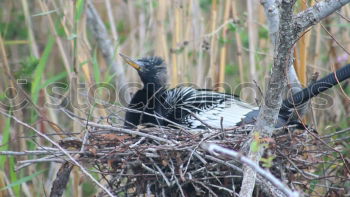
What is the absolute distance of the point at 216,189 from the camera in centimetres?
331

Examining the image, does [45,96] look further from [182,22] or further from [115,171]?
[115,171]

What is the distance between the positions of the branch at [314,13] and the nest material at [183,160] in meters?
0.85

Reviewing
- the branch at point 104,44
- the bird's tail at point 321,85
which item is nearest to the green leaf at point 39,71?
the branch at point 104,44

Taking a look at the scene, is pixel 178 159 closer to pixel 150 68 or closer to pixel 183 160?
pixel 183 160

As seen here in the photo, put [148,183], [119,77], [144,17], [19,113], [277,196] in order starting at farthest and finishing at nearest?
[144,17], [119,77], [19,113], [148,183], [277,196]

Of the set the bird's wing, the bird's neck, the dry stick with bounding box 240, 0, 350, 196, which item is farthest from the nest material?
the bird's neck

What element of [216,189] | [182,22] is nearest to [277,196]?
[216,189]

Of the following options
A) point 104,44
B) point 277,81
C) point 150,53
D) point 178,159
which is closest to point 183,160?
point 178,159

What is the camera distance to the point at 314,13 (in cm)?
237

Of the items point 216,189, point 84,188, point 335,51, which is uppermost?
point 335,51

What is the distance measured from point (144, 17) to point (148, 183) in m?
2.16

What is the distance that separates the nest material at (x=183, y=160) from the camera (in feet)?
10.4

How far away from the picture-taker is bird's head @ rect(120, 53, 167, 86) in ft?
13.8

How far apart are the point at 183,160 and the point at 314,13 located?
3.78ft
